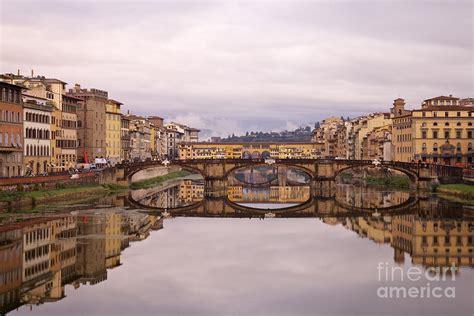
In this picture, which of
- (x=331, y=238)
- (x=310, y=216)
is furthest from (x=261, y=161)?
(x=331, y=238)

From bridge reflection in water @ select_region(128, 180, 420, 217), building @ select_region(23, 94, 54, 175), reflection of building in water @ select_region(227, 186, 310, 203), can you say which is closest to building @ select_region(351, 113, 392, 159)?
reflection of building in water @ select_region(227, 186, 310, 203)

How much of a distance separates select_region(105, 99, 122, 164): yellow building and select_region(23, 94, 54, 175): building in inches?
945

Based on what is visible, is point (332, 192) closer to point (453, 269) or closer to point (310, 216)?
point (310, 216)

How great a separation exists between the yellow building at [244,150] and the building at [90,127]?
246 ft

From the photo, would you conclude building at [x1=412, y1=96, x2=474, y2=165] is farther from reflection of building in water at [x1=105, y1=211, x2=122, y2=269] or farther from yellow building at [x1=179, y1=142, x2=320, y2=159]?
yellow building at [x1=179, y1=142, x2=320, y2=159]

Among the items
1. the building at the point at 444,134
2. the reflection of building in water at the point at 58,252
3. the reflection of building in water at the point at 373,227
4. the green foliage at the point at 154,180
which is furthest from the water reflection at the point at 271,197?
Result: the reflection of building in water at the point at 58,252

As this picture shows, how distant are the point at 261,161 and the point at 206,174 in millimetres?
6907

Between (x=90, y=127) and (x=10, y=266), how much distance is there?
60.2 meters

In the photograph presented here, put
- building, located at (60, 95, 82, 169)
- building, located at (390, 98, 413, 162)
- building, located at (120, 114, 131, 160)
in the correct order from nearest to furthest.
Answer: building, located at (60, 95, 82, 169), building, located at (390, 98, 413, 162), building, located at (120, 114, 131, 160)

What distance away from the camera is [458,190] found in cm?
6912

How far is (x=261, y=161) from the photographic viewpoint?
89500 millimetres

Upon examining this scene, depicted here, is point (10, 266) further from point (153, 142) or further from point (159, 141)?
point (159, 141)

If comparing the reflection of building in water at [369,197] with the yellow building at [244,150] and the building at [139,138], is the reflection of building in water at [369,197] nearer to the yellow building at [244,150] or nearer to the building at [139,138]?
the building at [139,138]

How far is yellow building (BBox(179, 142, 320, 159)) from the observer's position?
569ft
